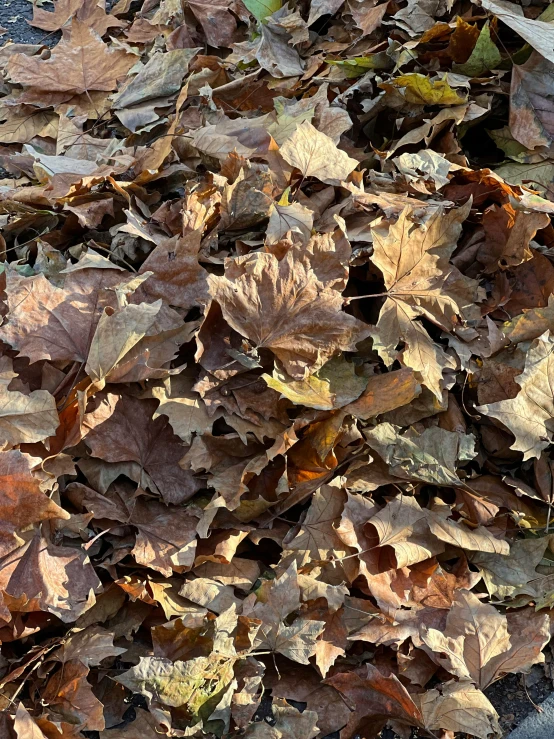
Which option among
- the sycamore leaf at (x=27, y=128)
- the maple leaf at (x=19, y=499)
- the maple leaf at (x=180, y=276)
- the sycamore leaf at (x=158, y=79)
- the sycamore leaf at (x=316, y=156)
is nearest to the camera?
the maple leaf at (x=19, y=499)

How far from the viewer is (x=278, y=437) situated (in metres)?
1.66

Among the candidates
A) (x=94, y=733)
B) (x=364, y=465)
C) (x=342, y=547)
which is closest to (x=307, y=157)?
(x=364, y=465)

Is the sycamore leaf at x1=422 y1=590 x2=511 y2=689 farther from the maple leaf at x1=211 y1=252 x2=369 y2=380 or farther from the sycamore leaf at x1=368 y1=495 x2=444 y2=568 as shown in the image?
the maple leaf at x1=211 y1=252 x2=369 y2=380

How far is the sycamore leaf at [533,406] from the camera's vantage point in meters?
1.71

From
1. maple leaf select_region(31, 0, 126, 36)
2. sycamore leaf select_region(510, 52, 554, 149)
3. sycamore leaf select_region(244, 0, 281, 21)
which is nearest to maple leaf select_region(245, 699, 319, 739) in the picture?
sycamore leaf select_region(510, 52, 554, 149)

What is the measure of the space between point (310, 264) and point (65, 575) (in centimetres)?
91

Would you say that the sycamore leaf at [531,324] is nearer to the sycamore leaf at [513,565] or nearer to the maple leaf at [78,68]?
the sycamore leaf at [513,565]

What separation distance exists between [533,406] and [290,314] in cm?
64

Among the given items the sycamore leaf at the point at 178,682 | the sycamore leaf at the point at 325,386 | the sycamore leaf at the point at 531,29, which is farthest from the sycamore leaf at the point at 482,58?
the sycamore leaf at the point at 178,682

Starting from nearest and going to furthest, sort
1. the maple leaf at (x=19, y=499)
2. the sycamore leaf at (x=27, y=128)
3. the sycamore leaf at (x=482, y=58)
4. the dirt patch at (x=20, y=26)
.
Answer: the maple leaf at (x=19, y=499) → the sycamore leaf at (x=482, y=58) → the sycamore leaf at (x=27, y=128) → the dirt patch at (x=20, y=26)

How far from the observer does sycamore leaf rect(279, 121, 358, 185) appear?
1.97m

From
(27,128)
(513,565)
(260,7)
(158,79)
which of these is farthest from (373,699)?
(260,7)

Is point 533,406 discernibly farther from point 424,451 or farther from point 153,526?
point 153,526

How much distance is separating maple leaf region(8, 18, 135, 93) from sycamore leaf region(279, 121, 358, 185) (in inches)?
39.5
